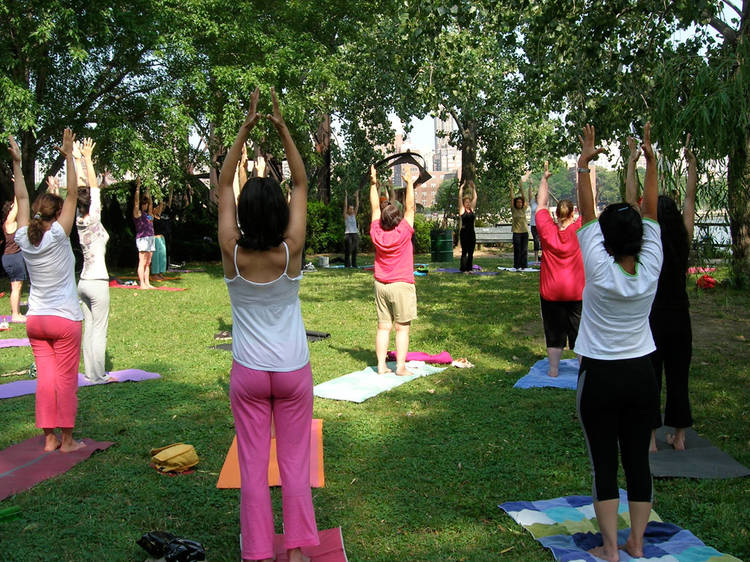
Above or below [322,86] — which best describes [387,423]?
below

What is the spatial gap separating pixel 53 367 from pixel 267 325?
261 cm

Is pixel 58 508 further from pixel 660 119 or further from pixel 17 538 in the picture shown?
pixel 660 119

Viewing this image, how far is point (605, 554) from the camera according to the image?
3213 mm

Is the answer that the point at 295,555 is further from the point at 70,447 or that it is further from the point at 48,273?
the point at 48,273

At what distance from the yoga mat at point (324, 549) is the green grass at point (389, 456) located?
0.08 m

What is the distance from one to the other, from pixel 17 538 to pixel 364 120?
24.5 meters

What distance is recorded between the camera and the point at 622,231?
316 centimetres

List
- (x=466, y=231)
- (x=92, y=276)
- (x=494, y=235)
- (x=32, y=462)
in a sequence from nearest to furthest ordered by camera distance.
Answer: (x=32, y=462), (x=92, y=276), (x=466, y=231), (x=494, y=235)

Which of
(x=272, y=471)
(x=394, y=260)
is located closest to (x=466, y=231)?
(x=394, y=260)

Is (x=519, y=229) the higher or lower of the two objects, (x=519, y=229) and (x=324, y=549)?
the higher

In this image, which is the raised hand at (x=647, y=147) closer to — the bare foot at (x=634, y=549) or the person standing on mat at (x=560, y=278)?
the bare foot at (x=634, y=549)

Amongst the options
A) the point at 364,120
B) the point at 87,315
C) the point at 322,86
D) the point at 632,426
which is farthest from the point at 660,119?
the point at 364,120

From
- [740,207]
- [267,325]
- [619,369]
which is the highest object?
[740,207]

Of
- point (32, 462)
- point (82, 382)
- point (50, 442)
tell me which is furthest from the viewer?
point (82, 382)
